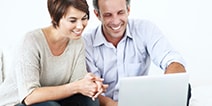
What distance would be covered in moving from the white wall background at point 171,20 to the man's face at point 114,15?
493 millimetres

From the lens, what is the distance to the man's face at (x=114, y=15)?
5.20ft

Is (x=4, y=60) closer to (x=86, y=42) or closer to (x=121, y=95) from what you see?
(x=86, y=42)

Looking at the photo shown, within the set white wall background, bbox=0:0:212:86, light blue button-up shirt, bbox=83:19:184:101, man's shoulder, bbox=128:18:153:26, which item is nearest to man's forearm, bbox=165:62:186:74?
light blue button-up shirt, bbox=83:19:184:101

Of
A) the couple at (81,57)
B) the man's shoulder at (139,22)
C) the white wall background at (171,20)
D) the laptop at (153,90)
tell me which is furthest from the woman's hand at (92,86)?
the white wall background at (171,20)

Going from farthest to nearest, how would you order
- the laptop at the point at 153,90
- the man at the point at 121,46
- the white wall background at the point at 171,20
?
1. the white wall background at the point at 171,20
2. the man at the point at 121,46
3. the laptop at the point at 153,90

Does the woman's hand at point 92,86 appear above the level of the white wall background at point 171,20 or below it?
below

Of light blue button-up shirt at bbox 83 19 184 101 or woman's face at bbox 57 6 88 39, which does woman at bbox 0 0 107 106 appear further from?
light blue button-up shirt at bbox 83 19 184 101

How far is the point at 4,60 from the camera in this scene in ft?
5.73

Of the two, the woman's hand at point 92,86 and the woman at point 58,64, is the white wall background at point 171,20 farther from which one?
the woman's hand at point 92,86

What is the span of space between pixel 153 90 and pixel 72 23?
45 cm

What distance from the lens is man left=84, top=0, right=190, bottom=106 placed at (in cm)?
161

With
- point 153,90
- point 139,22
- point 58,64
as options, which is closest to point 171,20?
point 139,22

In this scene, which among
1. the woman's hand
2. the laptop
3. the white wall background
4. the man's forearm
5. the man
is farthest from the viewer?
the white wall background

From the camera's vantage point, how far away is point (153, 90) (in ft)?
3.80
